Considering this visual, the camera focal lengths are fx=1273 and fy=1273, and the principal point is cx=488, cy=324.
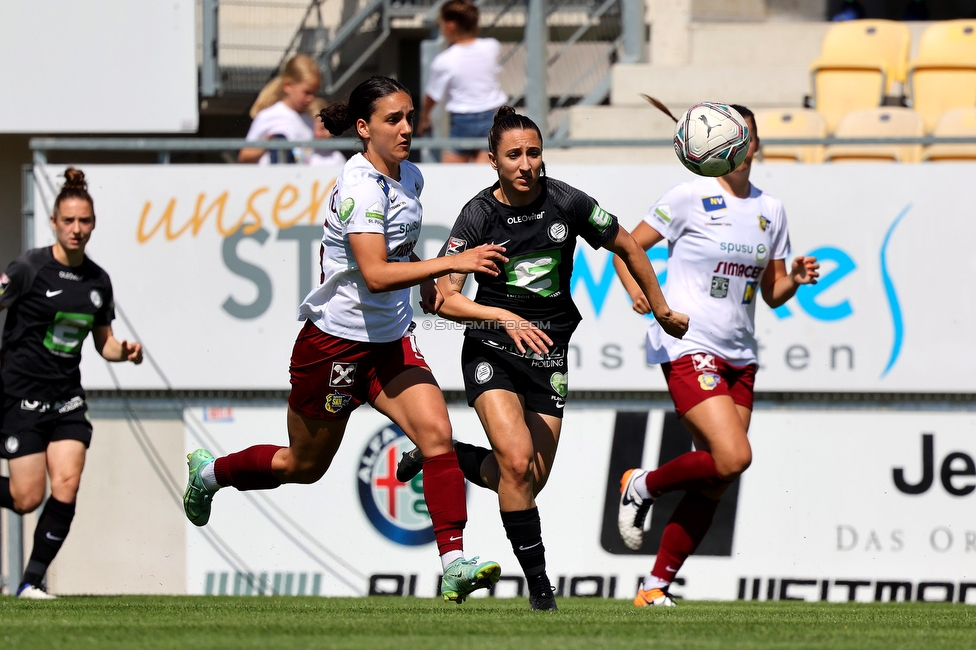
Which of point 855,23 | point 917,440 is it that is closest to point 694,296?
point 917,440

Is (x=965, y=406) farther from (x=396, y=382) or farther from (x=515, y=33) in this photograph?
(x=515, y=33)

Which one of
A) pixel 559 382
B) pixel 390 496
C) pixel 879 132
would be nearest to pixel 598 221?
pixel 559 382

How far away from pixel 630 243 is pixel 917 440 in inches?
148

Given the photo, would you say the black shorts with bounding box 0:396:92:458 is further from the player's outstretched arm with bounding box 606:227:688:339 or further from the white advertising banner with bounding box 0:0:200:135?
the player's outstretched arm with bounding box 606:227:688:339

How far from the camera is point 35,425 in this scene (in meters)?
7.58

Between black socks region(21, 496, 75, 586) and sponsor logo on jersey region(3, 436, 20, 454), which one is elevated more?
sponsor logo on jersey region(3, 436, 20, 454)

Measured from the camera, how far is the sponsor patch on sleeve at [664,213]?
6.80 m

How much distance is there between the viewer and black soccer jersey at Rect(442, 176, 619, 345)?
5.57m

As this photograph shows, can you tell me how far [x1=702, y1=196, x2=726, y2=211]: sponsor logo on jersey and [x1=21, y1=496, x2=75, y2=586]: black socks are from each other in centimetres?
411

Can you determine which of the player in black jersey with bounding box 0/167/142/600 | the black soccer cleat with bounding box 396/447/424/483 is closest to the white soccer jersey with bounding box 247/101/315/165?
the player in black jersey with bounding box 0/167/142/600

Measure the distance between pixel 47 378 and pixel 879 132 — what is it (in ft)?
21.9

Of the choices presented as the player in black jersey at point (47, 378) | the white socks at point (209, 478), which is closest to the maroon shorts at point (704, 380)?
the white socks at point (209, 478)

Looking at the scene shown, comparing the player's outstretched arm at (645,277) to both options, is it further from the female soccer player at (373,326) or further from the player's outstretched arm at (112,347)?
the player's outstretched arm at (112,347)

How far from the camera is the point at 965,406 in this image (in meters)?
8.44
